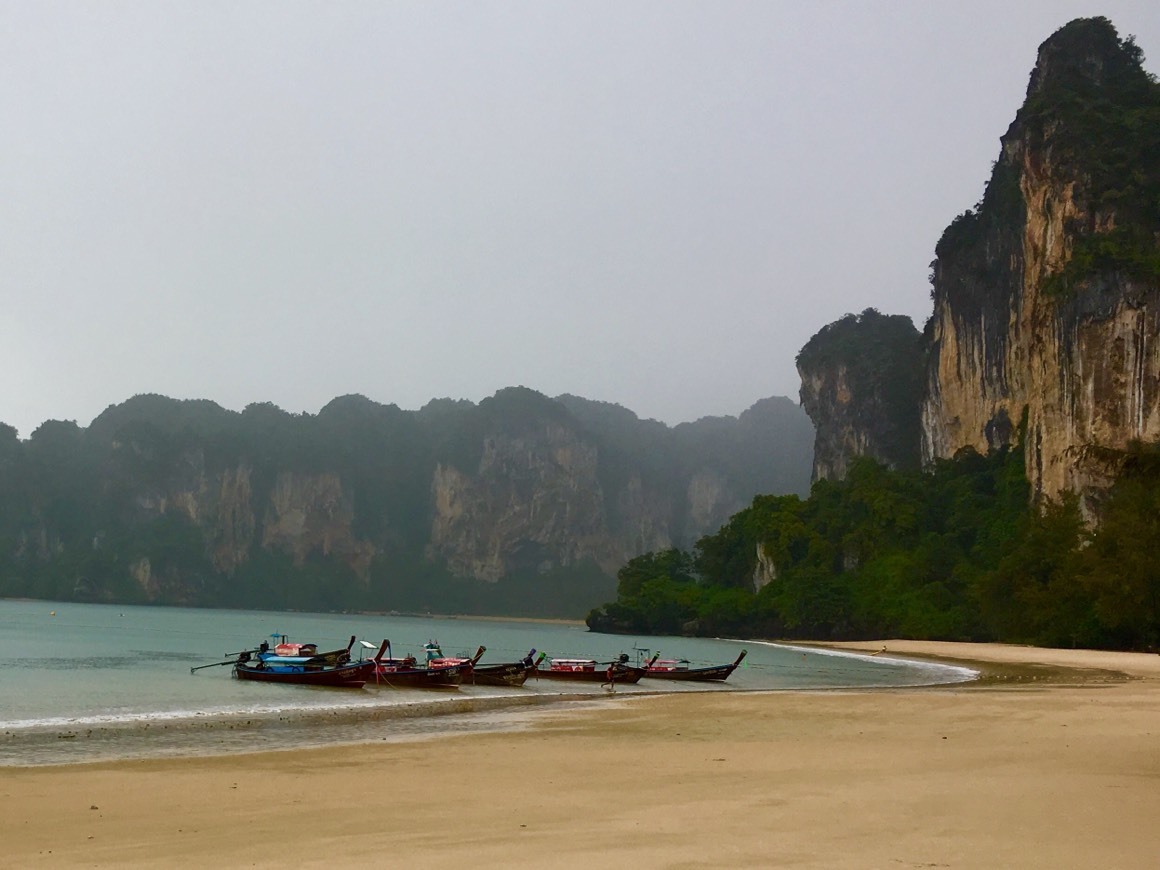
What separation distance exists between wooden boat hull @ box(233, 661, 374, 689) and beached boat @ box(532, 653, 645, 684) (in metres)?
7.07

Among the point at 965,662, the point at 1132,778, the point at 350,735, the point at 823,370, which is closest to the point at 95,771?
the point at 350,735

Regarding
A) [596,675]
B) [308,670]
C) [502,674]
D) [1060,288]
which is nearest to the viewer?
[308,670]

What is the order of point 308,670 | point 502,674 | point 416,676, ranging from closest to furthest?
point 308,670, point 416,676, point 502,674

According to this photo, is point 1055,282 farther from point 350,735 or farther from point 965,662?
point 350,735

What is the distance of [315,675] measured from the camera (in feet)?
104

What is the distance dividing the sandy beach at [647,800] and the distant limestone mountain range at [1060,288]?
23.6 metres

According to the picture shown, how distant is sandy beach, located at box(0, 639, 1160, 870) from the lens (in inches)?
298

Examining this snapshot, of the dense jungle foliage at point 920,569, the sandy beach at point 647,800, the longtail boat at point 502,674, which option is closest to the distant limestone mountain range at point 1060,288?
the dense jungle foliage at point 920,569

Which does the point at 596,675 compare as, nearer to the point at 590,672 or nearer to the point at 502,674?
the point at 590,672

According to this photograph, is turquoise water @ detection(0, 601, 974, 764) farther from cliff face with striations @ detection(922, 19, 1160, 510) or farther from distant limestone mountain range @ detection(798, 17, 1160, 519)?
cliff face with striations @ detection(922, 19, 1160, 510)

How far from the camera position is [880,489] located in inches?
3588

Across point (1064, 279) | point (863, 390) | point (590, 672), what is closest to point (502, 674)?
point (590, 672)

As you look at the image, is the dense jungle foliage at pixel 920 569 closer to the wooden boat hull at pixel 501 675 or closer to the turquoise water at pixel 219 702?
the turquoise water at pixel 219 702

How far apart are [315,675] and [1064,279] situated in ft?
177
